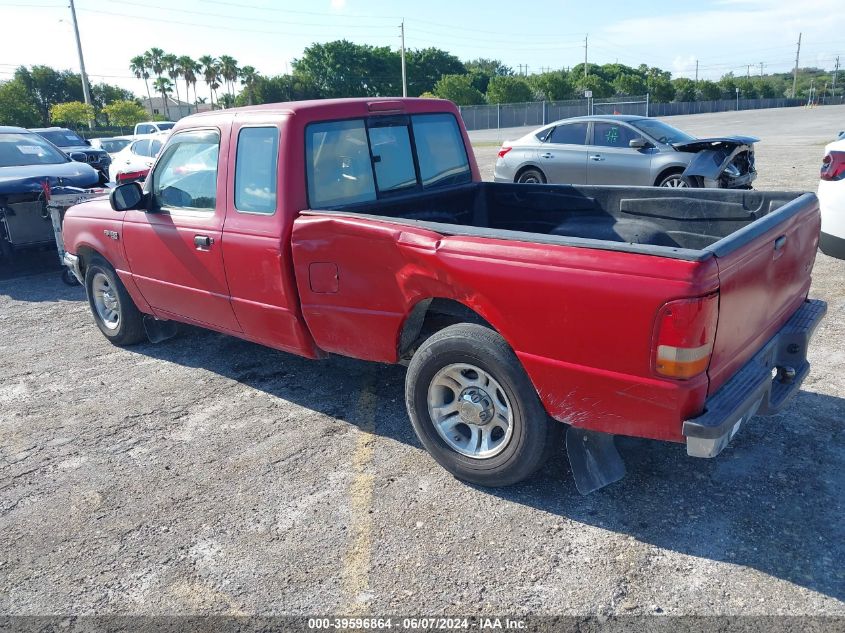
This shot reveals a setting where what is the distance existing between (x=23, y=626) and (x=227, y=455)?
56.4 inches

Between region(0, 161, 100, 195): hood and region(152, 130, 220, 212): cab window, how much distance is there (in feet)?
14.9

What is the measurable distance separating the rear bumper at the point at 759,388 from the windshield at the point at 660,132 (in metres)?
7.85

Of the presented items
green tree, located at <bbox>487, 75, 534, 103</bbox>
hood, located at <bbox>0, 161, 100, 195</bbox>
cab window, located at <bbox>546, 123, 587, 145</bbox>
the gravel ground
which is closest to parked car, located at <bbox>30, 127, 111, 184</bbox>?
hood, located at <bbox>0, 161, 100, 195</bbox>

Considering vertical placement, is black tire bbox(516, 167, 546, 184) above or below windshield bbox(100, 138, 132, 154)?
below

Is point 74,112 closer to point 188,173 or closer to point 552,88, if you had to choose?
point 552,88

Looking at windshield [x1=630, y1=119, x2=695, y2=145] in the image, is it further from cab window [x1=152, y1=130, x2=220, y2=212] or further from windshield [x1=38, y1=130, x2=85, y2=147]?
windshield [x1=38, y1=130, x2=85, y2=147]

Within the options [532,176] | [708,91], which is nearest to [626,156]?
[532,176]

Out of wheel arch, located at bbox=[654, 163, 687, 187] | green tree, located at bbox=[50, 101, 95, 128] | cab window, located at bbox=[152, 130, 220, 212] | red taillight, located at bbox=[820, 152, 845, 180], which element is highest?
green tree, located at bbox=[50, 101, 95, 128]

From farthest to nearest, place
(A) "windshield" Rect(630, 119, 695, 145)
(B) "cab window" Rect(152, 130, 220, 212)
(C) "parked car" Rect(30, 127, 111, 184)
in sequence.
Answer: (C) "parked car" Rect(30, 127, 111, 184)
(A) "windshield" Rect(630, 119, 695, 145)
(B) "cab window" Rect(152, 130, 220, 212)

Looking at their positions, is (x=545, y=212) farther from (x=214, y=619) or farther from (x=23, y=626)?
(x=23, y=626)

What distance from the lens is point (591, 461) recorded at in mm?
3322

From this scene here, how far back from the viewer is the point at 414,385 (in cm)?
359

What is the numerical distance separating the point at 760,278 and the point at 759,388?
0.50 meters

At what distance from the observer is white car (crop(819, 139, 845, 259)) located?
6434 mm
